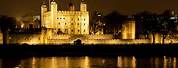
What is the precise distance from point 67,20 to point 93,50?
100 feet

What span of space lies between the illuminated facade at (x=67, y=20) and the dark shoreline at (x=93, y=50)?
25090mm

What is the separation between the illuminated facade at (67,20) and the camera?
12600 cm

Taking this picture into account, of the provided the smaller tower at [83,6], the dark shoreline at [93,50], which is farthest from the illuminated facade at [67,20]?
the dark shoreline at [93,50]

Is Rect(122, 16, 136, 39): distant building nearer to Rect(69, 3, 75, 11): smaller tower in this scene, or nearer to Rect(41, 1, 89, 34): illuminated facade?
Rect(41, 1, 89, 34): illuminated facade

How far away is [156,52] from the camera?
95.1 meters

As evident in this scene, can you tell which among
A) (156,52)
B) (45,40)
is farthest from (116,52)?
(45,40)

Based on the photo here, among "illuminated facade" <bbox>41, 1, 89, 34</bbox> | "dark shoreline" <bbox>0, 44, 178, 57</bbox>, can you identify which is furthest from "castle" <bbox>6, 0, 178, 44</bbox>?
"dark shoreline" <bbox>0, 44, 178, 57</bbox>

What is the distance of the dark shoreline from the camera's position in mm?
93125

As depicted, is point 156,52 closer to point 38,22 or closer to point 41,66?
point 41,66

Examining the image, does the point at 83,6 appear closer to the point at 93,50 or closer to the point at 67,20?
the point at 67,20

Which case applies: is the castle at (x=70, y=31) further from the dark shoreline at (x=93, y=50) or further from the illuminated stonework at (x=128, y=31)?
the dark shoreline at (x=93, y=50)

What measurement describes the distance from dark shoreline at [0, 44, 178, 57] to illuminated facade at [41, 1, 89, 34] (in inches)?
988

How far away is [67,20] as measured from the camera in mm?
127375

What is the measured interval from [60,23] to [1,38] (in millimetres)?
17499
